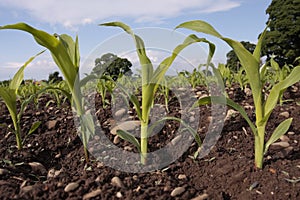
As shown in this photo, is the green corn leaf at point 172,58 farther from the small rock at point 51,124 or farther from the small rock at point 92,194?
the small rock at point 51,124

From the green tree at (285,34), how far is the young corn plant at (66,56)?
2177 centimetres

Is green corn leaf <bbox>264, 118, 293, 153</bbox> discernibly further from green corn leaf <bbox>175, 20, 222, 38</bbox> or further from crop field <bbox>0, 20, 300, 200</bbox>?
green corn leaf <bbox>175, 20, 222, 38</bbox>

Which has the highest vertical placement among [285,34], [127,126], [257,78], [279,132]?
[285,34]

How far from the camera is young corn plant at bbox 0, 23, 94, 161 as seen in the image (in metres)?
1.66

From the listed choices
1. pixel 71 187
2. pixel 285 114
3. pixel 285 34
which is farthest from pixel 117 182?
pixel 285 34

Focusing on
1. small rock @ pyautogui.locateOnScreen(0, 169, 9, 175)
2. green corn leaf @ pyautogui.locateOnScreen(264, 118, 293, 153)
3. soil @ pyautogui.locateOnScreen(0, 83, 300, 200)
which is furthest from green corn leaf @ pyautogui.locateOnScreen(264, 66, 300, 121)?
small rock @ pyautogui.locateOnScreen(0, 169, 9, 175)

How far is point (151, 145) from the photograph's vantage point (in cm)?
229

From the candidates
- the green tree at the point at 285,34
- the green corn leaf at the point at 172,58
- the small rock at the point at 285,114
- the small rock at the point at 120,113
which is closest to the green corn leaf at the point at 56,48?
the green corn leaf at the point at 172,58

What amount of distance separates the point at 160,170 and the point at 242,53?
874 millimetres

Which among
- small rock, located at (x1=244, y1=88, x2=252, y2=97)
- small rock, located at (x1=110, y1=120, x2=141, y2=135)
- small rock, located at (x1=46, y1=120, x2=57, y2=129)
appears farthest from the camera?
small rock, located at (x1=244, y1=88, x2=252, y2=97)

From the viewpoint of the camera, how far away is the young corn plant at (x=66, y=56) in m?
1.66

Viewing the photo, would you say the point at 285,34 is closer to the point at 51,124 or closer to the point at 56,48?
the point at 51,124

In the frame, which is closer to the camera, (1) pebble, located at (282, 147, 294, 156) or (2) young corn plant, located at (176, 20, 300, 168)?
(2) young corn plant, located at (176, 20, 300, 168)

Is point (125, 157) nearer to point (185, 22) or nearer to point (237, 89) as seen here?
point (185, 22)
